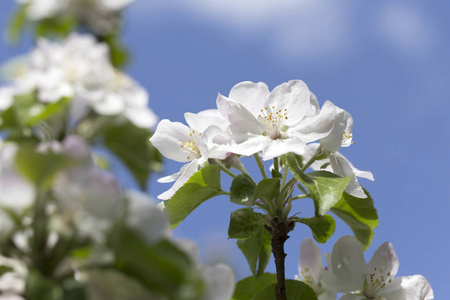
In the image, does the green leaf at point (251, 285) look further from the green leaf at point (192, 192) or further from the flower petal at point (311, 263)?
the green leaf at point (192, 192)

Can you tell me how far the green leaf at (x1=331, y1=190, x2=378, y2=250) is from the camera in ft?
5.74

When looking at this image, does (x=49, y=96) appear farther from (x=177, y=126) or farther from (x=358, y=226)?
(x=358, y=226)

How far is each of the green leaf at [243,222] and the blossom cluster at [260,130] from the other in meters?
0.19

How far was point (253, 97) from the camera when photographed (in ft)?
5.40

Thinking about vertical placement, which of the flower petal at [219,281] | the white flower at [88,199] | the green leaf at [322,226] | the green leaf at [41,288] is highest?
the green leaf at [322,226]

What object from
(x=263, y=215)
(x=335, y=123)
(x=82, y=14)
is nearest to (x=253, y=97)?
(x=335, y=123)

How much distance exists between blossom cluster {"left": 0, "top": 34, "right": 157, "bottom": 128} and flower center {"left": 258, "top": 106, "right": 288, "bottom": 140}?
30.2 inches

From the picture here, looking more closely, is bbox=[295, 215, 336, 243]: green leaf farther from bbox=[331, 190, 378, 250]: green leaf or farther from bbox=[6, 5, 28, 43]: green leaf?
bbox=[6, 5, 28, 43]: green leaf

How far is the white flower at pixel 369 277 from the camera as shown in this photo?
1.75m

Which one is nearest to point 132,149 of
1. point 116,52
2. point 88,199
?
point 88,199

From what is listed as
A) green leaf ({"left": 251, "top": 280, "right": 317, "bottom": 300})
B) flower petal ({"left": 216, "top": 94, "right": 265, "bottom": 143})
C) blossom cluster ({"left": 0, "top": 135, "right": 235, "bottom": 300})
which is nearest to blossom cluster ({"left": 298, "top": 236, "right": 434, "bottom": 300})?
green leaf ({"left": 251, "top": 280, "right": 317, "bottom": 300})

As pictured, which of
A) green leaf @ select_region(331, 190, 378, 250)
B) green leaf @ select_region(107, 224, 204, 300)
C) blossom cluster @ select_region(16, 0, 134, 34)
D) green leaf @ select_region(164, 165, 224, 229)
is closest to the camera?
green leaf @ select_region(107, 224, 204, 300)

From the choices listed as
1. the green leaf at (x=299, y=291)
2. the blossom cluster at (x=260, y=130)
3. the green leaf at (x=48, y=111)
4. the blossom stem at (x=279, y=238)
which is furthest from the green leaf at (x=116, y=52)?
the green leaf at (x=299, y=291)

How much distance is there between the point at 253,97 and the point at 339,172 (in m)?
0.38
